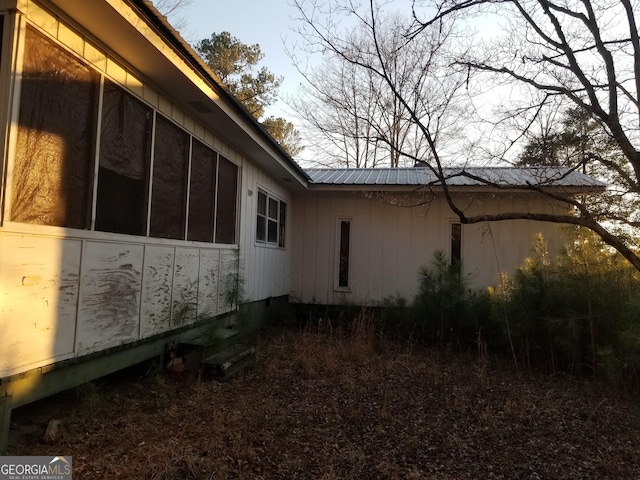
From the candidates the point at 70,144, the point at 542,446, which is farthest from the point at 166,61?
the point at 542,446

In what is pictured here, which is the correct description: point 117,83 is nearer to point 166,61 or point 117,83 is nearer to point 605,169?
point 166,61

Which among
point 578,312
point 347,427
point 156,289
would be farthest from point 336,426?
point 578,312

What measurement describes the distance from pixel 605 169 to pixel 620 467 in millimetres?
3695

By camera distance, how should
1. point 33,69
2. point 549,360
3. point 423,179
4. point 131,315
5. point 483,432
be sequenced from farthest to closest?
point 423,179 < point 549,360 < point 131,315 < point 483,432 < point 33,69

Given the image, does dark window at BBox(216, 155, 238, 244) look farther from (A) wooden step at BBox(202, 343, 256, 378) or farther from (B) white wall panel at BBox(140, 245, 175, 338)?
(A) wooden step at BBox(202, 343, 256, 378)

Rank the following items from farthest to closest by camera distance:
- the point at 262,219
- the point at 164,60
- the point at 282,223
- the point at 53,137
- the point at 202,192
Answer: the point at 282,223 < the point at 262,219 < the point at 202,192 < the point at 164,60 < the point at 53,137

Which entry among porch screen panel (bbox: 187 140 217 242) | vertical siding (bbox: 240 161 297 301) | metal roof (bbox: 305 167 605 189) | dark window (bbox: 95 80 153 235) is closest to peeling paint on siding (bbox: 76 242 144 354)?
dark window (bbox: 95 80 153 235)

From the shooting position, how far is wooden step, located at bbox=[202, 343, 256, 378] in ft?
16.1

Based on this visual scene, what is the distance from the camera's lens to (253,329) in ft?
25.9

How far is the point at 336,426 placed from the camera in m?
3.92

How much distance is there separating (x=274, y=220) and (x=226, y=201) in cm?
245

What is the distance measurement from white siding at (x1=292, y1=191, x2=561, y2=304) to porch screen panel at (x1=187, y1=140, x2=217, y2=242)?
167 inches

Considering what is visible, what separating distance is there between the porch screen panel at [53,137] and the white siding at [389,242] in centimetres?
678

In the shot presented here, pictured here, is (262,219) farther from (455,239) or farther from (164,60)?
(164,60)
